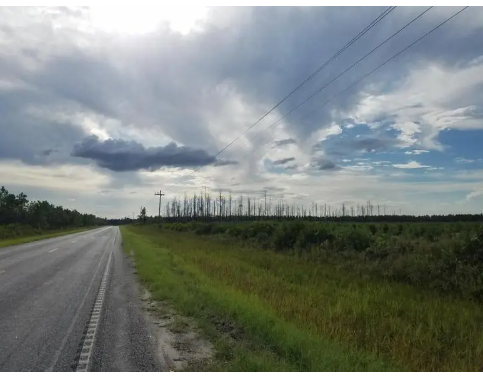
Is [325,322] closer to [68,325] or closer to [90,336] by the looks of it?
[90,336]

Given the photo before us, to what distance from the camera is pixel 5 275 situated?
16.1 m

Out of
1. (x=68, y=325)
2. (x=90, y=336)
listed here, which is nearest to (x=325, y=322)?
(x=90, y=336)

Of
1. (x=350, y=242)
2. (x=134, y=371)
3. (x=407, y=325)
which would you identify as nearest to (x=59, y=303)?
(x=134, y=371)

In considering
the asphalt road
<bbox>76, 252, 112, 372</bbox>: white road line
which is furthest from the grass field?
<bbox>76, 252, 112, 372</bbox>: white road line

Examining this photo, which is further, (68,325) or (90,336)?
(68,325)

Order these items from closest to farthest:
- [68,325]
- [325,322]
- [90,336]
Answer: [90,336], [68,325], [325,322]

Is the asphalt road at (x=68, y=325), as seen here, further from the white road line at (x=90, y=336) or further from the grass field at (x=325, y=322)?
the grass field at (x=325, y=322)

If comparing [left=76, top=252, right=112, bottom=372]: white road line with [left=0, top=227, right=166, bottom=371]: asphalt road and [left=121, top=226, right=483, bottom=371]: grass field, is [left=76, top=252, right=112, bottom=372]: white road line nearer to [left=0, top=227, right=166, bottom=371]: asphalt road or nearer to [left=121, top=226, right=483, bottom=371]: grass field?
[left=0, top=227, right=166, bottom=371]: asphalt road

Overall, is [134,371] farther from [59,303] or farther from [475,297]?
[475,297]

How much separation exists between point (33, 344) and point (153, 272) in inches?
377

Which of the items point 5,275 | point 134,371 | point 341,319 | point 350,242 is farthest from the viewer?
point 350,242

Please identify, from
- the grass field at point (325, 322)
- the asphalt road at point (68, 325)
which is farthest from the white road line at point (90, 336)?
the grass field at point (325, 322)

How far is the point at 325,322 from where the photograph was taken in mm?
8727

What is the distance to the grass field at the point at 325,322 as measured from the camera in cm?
640
